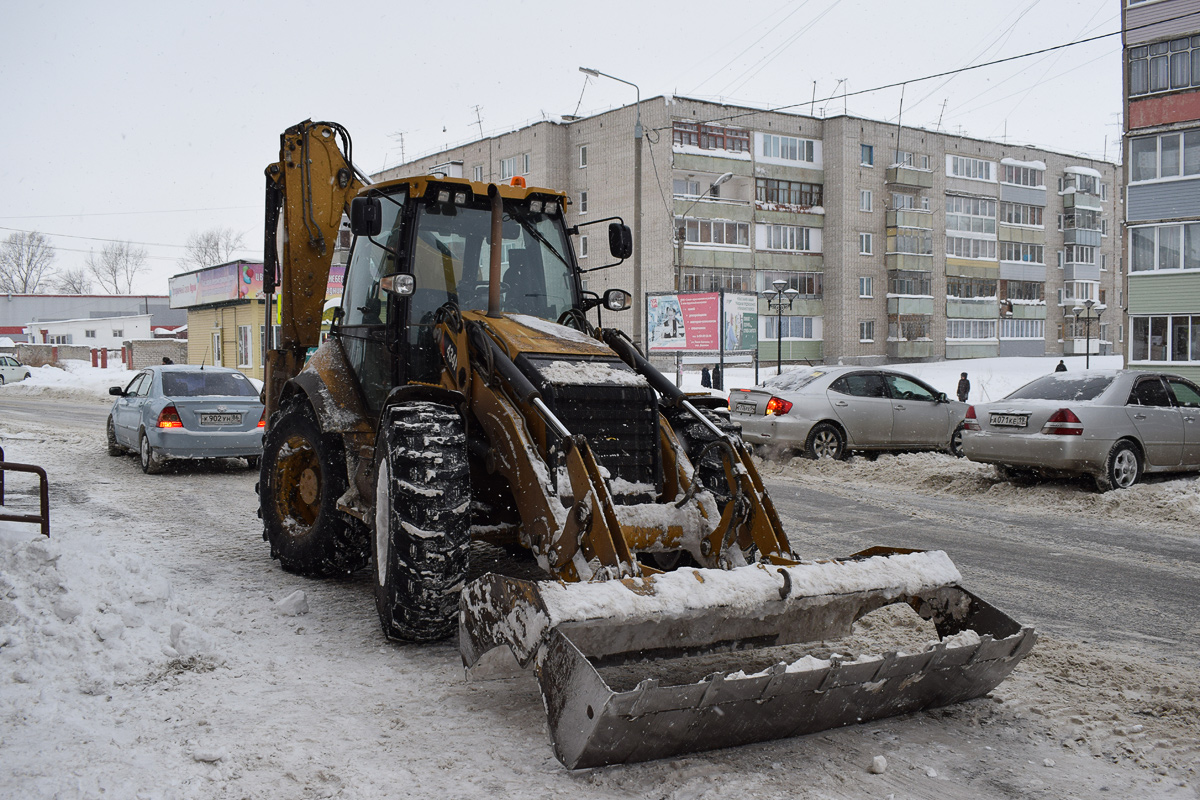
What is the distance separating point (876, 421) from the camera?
46.5 ft

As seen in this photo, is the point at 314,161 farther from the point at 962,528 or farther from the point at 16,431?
the point at 16,431

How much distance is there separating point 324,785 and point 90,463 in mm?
12412

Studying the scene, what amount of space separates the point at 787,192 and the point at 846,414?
42.6 metres

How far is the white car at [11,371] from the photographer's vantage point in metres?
43.1

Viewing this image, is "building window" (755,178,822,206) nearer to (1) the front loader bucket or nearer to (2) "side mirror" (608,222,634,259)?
(2) "side mirror" (608,222,634,259)

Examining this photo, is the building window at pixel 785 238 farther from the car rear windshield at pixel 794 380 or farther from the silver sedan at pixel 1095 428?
the silver sedan at pixel 1095 428

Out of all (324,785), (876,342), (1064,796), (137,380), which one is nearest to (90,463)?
(137,380)

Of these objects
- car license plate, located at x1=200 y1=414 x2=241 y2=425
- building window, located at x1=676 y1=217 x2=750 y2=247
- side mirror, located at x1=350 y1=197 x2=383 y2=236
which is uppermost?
building window, located at x1=676 y1=217 x2=750 y2=247

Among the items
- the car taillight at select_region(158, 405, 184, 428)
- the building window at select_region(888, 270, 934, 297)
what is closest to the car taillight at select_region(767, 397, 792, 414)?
the car taillight at select_region(158, 405, 184, 428)

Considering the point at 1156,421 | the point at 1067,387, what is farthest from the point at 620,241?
the point at 1156,421

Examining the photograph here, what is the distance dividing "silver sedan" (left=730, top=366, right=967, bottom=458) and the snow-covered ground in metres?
8.70

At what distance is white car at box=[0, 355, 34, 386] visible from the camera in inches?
1695

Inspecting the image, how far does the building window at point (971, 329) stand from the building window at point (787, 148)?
14.6 metres

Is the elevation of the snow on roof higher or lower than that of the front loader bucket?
higher
